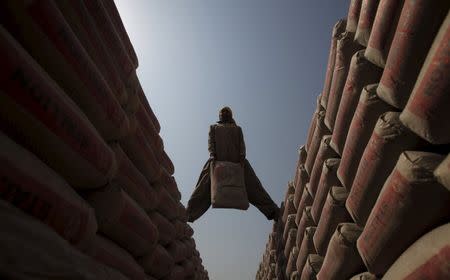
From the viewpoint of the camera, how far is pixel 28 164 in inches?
33.2

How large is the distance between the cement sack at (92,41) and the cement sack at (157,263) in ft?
2.30

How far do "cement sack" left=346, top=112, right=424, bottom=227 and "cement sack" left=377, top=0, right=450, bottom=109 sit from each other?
0.07 meters

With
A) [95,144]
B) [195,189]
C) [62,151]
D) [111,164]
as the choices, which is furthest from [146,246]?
[195,189]

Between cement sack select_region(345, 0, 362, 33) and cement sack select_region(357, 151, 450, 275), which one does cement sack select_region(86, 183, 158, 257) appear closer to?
cement sack select_region(357, 151, 450, 275)

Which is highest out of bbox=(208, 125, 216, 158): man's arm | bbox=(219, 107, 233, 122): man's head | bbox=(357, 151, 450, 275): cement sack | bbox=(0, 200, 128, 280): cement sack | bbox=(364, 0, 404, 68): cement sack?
bbox=(219, 107, 233, 122): man's head

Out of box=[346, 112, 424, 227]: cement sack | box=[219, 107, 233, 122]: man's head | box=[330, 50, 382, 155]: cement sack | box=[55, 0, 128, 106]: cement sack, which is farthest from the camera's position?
box=[219, 107, 233, 122]: man's head

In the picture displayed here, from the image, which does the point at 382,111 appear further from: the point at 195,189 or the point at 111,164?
the point at 195,189

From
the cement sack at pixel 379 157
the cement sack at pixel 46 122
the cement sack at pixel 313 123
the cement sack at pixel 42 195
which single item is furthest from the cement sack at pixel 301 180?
the cement sack at pixel 42 195

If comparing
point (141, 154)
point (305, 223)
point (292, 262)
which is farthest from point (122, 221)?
point (292, 262)

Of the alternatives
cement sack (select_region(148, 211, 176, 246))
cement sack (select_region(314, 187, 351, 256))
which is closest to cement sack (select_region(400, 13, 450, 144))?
cement sack (select_region(314, 187, 351, 256))

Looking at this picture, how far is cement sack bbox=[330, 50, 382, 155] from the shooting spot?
4.13ft

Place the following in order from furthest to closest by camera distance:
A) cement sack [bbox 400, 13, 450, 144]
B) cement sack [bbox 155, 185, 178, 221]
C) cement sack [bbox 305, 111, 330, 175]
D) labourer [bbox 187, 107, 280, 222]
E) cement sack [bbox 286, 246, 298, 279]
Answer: labourer [bbox 187, 107, 280, 222] → cement sack [bbox 286, 246, 298, 279] → cement sack [bbox 155, 185, 178, 221] → cement sack [bbox 305, 111, 330, 175] → cement sack [bbox 400, 13, 450, 144]

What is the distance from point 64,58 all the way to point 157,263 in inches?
46.9

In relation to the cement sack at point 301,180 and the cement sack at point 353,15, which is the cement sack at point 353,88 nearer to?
the cement sack at point 353,15
